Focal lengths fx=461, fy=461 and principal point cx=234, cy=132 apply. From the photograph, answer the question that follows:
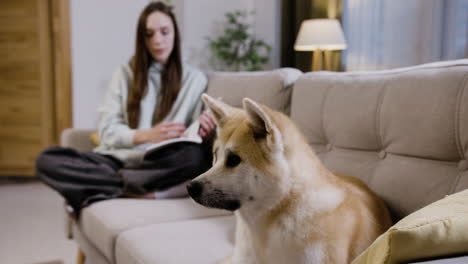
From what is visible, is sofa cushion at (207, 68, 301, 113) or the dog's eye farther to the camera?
sofa cushion at (207, 68, 301, 113)

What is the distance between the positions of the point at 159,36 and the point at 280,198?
141cm

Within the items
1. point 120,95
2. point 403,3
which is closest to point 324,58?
point 403,3

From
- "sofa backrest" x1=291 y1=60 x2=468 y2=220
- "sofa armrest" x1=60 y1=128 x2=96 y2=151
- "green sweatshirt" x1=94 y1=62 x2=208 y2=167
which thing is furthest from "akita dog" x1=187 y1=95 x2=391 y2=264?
"sofa armrest" x1=60 y1=128 x2=96 y2=151

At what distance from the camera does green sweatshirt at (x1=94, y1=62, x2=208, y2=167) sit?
2.08m

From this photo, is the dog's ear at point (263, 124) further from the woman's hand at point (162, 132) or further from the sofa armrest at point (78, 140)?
the sofa armrest at point (78, 140)

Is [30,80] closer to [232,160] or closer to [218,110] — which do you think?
[218,110]

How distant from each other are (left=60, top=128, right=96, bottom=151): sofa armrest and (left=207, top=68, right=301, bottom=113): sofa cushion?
26.9 inches

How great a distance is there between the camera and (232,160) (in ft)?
3.46

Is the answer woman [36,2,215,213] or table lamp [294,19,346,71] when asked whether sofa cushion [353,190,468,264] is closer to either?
woman [36,2,215,213]

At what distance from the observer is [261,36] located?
4410 mm

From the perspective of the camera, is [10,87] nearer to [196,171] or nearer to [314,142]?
[196,171]

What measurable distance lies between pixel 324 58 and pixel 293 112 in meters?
2.08

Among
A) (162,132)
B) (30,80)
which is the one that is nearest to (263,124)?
(162,132)

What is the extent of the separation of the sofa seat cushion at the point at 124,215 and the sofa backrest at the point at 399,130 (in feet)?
1.65
